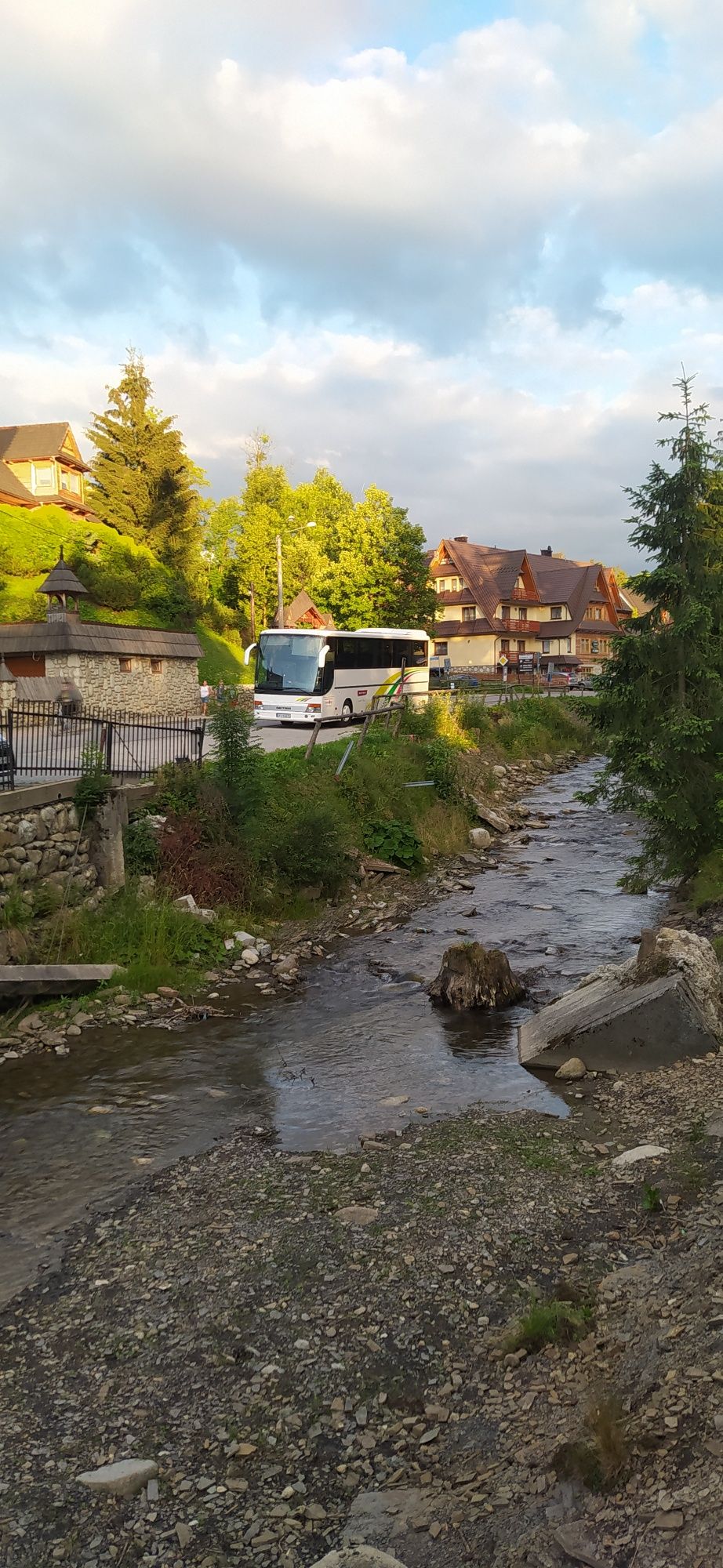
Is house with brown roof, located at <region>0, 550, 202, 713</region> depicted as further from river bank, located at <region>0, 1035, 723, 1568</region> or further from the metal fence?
river bank, located at <region>0, 1035, 723, 1568</region>

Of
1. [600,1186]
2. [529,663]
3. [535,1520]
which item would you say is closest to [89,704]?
[600,1186]

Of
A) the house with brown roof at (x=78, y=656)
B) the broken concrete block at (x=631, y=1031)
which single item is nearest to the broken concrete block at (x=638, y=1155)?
the broken concrete block at (x=631, y=1031)

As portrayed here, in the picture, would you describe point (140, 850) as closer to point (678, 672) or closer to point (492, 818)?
point (678, 672)

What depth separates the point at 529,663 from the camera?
76500 mm

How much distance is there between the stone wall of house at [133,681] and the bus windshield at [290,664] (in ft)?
27.7

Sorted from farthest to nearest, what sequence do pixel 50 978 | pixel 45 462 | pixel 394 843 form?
pixel 45 462, pixel 394 843, pixel 50 978

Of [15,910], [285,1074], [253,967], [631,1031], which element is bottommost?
[285,1074]

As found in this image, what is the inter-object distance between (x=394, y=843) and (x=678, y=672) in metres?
7.88

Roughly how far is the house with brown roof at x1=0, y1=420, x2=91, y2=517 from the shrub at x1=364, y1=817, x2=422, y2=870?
160 feet

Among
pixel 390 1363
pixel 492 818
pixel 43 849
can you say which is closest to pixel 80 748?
pixel 43 849

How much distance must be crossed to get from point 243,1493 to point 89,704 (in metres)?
34.6

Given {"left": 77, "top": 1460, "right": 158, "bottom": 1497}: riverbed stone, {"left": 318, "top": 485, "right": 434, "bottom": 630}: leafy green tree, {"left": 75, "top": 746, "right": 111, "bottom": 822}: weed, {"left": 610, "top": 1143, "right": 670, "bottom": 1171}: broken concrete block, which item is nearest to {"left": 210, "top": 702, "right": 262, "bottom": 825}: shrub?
{"left": 75, "top": 746, "right": 111, "bottom": 822}: weed

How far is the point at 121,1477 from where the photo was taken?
483cm

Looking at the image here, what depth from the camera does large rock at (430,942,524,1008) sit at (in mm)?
13086
